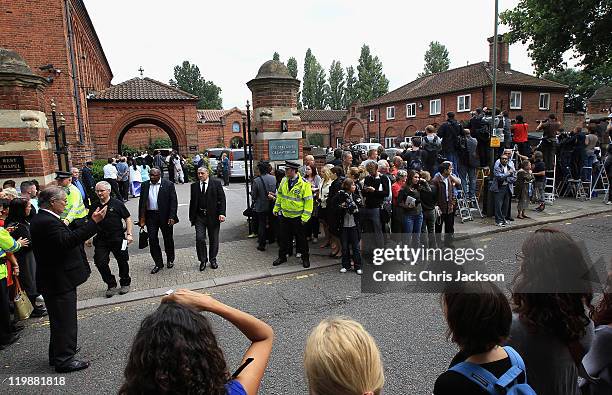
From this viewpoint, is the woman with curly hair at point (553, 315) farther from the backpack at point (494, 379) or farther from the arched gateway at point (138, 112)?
the arched gateway at point (138, 112)

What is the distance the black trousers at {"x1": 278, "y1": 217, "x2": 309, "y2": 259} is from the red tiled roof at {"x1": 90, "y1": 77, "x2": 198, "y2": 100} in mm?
19860

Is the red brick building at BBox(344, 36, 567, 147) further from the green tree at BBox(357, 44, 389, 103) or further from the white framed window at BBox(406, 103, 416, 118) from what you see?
the green tree at BBox(357, 44, 389, 103)

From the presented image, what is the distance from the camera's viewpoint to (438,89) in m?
37.1

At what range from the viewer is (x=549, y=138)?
42.2 ft

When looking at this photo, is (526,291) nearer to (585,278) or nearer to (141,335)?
(585,278)

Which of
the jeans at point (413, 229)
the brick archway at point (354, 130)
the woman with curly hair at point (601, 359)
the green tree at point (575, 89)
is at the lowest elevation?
the jeans at point (413, 229)

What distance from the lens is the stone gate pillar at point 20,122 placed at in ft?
24.6

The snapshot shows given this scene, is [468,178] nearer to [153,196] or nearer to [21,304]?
[153,196]

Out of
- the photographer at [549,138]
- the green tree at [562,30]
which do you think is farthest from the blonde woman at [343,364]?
the green tree at [562,30]

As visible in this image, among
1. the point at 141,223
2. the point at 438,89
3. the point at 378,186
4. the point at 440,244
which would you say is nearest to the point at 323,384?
the point at 378,186

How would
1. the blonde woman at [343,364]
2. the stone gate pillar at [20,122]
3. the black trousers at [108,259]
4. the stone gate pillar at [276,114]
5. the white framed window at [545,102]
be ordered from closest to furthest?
the blonde woman at [343,364]
the black trousers at [108,259]
the stone gate pillar at [20,122]
the stone gate pillar at [276,114]
the white framed window at [545,102]

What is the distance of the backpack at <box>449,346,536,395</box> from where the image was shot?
169cm

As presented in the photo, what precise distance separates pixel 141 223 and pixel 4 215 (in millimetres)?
2432

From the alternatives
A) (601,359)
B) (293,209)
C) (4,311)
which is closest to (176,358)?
(601,359)
